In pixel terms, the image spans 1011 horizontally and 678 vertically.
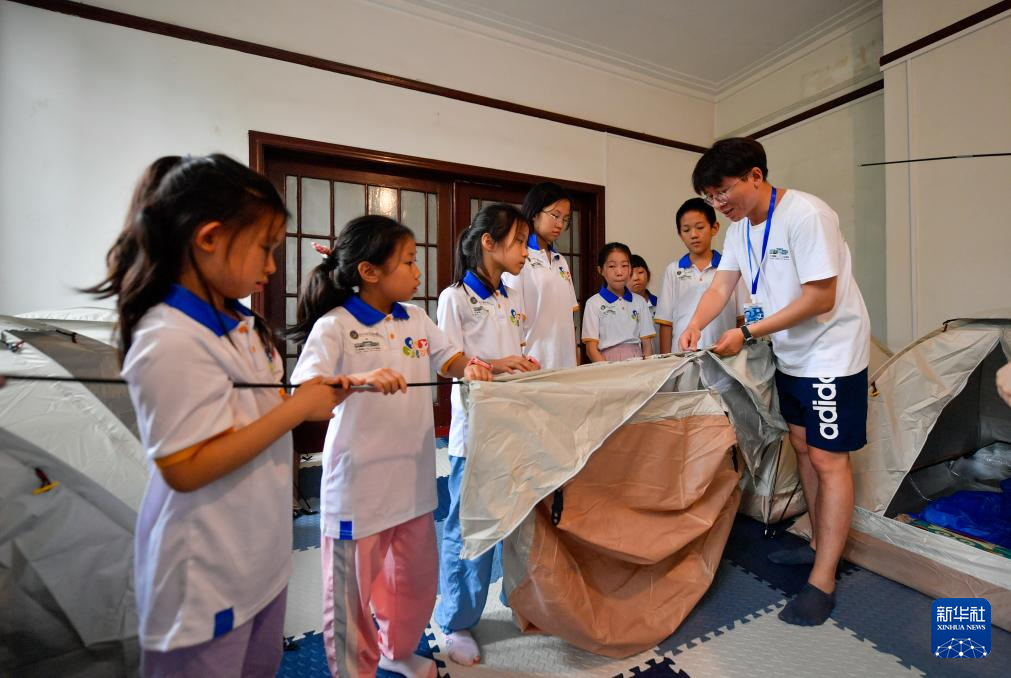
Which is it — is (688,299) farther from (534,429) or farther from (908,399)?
(534,429)

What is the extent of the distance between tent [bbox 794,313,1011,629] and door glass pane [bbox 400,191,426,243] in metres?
2.73

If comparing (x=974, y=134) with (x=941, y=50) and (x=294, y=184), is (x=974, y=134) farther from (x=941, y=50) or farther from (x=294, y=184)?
(x=294, y=184)

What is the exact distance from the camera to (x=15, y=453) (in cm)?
109

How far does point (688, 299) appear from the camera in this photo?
2.59m

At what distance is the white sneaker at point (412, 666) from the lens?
47.1 inches

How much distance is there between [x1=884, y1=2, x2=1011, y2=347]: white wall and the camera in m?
2.47

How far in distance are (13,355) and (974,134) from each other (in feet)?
13.6

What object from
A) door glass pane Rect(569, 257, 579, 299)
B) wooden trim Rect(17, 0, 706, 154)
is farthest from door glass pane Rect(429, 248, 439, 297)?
door glass pane Rect(569, 257, 579, 299)

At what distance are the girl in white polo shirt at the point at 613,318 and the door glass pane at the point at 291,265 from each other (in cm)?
188

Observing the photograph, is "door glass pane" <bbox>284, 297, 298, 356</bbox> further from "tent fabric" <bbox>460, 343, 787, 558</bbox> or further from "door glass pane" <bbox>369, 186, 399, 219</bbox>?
"tent fabric" <bbox>460, 343, 787, 558</bbox>

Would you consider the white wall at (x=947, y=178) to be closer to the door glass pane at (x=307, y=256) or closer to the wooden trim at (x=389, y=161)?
the wooden trim at (x=389, y=161)

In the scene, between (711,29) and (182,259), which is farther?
(711,29)

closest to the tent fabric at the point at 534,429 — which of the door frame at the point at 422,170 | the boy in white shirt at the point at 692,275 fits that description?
the boy in white shirt at the point at 692,275

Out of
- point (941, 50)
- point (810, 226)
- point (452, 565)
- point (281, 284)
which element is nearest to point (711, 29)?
point (941, 50)
